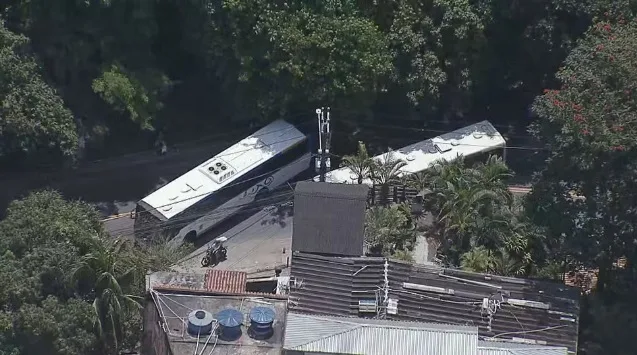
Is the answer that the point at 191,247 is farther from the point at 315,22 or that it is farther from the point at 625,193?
the point at 625,193

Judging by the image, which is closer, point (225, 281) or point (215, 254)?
point (225, 281)

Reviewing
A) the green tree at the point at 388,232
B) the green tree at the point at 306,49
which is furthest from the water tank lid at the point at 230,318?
the green tree at the point at 306,49

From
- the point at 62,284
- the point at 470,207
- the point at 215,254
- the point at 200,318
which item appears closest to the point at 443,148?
the point at 470,207

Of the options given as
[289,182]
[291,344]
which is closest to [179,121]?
[289,182]

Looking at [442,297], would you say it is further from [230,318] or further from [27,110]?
[27,110]

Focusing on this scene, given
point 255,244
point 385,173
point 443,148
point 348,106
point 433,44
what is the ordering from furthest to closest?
point 443,148 → point 348,106 → point 433,44 → point 255,244 → point 385,173

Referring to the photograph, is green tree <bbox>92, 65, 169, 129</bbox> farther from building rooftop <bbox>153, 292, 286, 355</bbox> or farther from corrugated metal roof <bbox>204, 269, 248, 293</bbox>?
building rooftop <bbox>153, 292, 286, 355</bbox>
